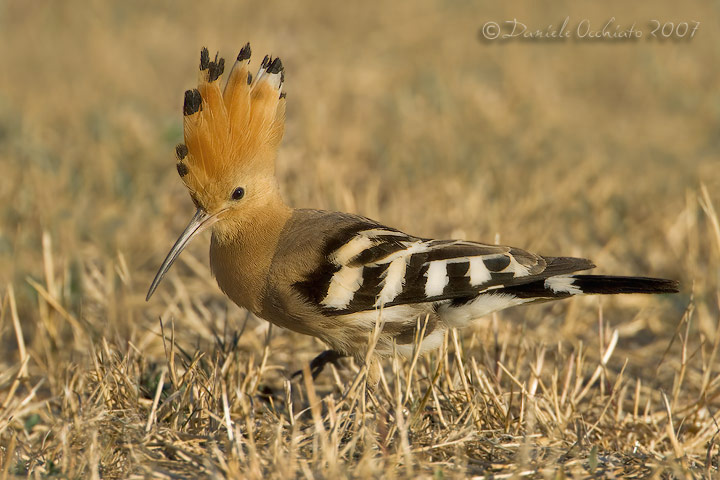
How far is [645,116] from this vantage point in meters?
7.11

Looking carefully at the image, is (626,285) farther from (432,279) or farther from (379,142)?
(379,142)

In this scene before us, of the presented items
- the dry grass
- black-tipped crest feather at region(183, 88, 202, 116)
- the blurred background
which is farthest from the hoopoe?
the blurred background

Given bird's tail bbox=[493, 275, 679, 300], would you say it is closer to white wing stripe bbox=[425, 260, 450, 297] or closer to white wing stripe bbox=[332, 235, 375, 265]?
white wing stripe bbox=[425, 260, 450, 297]

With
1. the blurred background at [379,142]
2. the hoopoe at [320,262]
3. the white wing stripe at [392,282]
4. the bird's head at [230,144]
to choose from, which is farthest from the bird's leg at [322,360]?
the bird's head at [230,144]

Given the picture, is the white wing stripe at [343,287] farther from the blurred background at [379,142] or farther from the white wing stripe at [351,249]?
the blurred background at [379,142]

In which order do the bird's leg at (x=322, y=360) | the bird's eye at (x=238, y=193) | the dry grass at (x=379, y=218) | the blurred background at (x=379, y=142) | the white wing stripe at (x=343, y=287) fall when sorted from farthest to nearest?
the blurred background at (x=379, y=142) < the bird's leg at (x=322, y=360) < the bird's eye at (x=238, y=193) < the white wing stripe at (x=343, y=287) < the dry grass at (x=379, y=218)

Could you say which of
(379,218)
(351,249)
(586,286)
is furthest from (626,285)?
(379,218)

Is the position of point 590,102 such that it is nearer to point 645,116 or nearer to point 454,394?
point 645,116

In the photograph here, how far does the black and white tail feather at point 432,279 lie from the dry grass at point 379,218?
0.66 feet

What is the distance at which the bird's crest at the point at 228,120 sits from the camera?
112 inches

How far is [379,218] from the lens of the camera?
4574mm

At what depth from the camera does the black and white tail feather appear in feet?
9.27

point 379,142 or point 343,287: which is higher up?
point 379,142

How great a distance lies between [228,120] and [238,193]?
0.27 metres
